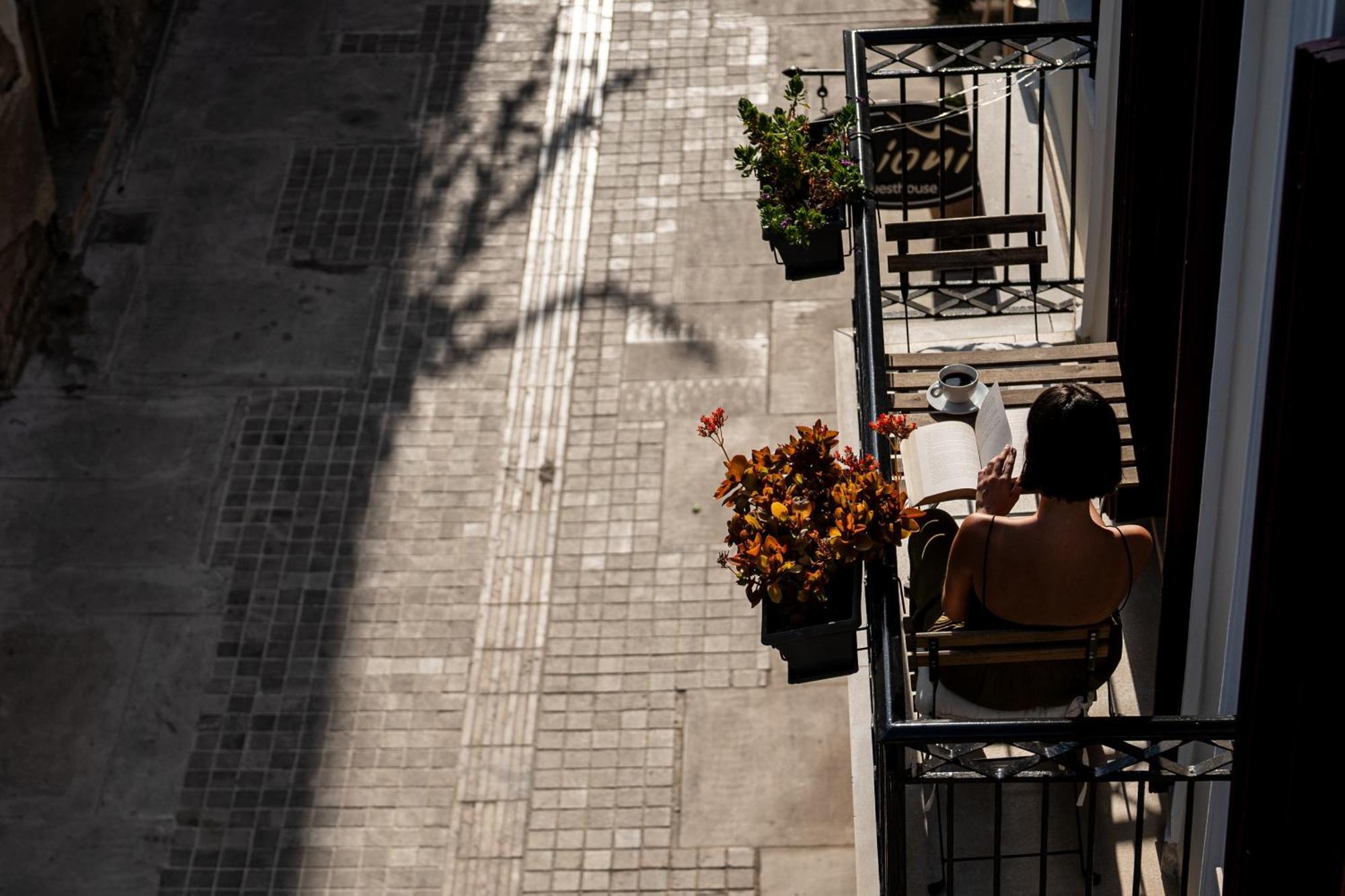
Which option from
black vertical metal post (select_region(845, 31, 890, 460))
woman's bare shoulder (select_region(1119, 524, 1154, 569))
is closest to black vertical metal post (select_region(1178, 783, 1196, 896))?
woman's bare shoulder (select_region(1119, 524, 1154, 569))

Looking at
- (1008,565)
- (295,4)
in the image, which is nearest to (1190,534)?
(1008,565)

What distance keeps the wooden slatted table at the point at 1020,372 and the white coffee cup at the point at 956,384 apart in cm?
15

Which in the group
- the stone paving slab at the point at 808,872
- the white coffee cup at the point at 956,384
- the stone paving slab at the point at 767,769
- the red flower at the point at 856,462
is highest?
the red flower at the point at 856,462

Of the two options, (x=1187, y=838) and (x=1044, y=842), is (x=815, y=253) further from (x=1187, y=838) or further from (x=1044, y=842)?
(x=1187, y=838)

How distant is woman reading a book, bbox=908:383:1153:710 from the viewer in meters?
4.63

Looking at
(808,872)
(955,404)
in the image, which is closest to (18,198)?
(808,872)

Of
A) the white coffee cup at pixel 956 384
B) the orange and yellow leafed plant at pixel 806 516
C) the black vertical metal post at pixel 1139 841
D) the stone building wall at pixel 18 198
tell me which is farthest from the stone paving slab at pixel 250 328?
the black vertical metal post at pixel 1139 841

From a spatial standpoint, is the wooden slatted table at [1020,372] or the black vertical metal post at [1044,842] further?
the wooden slatted table at [1020,372]

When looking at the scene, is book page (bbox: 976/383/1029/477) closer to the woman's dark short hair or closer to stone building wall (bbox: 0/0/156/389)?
the woman's dark short hair

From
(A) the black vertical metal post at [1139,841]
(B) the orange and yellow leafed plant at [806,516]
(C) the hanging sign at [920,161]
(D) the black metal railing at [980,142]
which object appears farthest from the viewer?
(C) the hanging sign at [920,161]

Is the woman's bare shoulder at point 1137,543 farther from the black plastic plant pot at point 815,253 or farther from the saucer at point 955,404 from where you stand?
the black plastic plant pot at point 815,253

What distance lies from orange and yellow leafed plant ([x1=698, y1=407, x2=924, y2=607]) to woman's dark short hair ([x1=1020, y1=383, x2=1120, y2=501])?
1.23ft

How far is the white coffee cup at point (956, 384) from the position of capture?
252 inches

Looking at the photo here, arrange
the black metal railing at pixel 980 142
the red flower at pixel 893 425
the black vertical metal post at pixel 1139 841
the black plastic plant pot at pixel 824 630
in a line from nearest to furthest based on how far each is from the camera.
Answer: the red flower at pixel 893 425, the black plastic plant pot at pixel 824 630, the black vertical metal post at pixel 1139 841, the black metal railing at pixel 980 142
